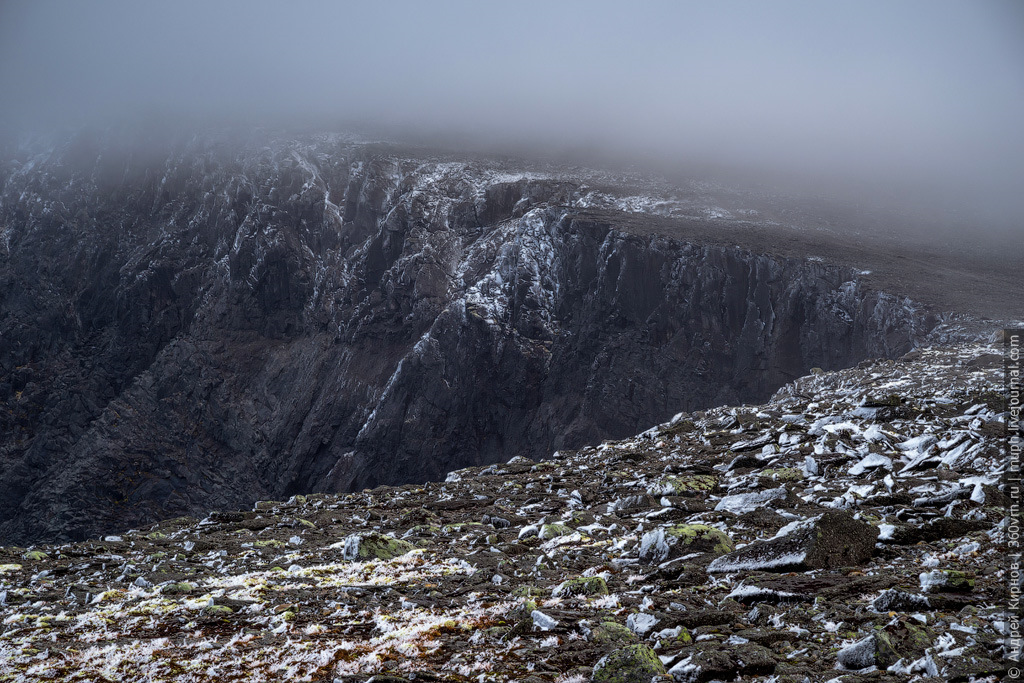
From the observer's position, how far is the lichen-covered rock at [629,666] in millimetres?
7863

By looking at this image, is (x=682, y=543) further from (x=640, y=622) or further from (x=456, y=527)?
(x=456, y=527)

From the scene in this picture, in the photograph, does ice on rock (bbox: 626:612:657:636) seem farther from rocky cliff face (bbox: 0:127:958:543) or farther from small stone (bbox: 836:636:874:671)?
rocky cliff face (bbox: 0:127:958:543)

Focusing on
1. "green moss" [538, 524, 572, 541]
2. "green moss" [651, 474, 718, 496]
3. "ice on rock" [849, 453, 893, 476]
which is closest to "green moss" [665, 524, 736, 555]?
"green moss" [538, 524, 572, 541]

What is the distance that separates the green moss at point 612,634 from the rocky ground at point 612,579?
33mm

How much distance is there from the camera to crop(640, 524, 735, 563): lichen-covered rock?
520 inches

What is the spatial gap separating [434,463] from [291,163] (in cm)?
4464

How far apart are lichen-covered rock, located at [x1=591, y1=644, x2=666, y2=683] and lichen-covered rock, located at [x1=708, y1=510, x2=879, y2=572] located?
152 inches

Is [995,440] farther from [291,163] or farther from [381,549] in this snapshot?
[291,163]

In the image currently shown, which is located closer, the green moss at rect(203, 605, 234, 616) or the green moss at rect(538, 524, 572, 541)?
the green moss at rect(203, 605, 234, 616)

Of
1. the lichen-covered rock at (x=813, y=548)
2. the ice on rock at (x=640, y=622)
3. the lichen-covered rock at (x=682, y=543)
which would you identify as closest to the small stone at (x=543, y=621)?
the ice on rock at (x=640, y=622)

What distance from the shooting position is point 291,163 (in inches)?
3396

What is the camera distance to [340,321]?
77812 millimetres

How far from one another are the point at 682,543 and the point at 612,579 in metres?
1.76

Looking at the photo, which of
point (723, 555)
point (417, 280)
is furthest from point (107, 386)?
point (723, 555)
